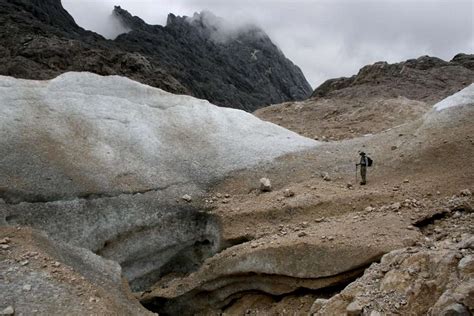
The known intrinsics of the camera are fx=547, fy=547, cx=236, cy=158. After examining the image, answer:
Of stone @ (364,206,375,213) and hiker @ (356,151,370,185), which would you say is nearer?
stone @ (364,206,375,213)

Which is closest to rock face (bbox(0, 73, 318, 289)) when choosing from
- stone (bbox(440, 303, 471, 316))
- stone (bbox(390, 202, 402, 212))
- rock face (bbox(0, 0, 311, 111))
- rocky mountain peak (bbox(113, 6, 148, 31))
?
stone (bbox(390, 202, 402, 212))

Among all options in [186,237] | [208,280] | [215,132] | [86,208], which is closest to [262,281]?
[208,280]

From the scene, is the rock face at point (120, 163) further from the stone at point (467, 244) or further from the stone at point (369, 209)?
the stone at point (467, 244)

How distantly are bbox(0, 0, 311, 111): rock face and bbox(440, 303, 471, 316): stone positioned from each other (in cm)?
4819

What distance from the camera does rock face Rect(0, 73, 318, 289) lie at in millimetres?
18312

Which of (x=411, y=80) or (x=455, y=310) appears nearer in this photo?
(x=455, y=310)

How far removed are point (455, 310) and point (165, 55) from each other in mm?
86275

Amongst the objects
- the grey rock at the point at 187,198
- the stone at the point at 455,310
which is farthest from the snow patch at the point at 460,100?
the stone at the point at 455,310

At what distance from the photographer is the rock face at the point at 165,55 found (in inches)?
2203

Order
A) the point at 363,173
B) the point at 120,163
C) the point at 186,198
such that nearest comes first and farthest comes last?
1. the point at 186,198
2. the point at 363,173
3. the point at 120,163

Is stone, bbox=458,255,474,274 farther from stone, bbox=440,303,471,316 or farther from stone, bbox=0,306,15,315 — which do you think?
stone, bbox=0,306,15,315

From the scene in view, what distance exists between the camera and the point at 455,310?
355 inches

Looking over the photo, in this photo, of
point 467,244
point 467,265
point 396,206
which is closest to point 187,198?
point 396,206

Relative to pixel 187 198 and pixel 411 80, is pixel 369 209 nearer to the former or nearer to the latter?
pixel 187 198
